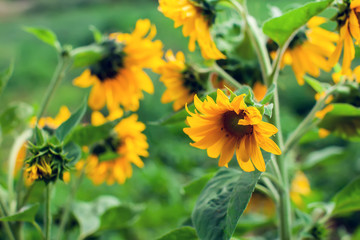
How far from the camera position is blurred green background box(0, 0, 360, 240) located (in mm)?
1101

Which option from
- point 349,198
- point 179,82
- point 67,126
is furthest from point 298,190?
point 67,126

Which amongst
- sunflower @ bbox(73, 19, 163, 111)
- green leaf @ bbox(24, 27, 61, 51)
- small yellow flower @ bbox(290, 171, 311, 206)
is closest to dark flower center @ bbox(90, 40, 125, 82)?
sunflower @ bbox(73, 19, 163, 111)

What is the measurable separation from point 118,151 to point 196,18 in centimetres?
31

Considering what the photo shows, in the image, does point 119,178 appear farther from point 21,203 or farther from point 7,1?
point 7,1

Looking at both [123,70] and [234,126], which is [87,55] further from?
[234,126]

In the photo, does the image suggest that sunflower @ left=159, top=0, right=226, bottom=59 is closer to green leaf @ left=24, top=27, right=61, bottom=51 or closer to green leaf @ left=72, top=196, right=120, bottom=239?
green leaf @ left=24, top=27, right=61, bottom=51

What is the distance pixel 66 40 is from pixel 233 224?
2908 mm

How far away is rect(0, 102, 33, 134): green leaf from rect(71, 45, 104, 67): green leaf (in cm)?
12

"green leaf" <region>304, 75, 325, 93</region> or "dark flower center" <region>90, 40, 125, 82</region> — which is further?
"dark flower center" <region>90, 40, 125, 82</region>

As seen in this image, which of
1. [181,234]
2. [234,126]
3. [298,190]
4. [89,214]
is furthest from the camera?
[298,190]

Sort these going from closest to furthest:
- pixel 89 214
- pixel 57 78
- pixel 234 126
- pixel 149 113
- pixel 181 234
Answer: pixel 234 126 → pixel 181 234 → pixel 57 78 → pixel 89 214 → pixel 149 113

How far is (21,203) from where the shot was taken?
0.58 metres

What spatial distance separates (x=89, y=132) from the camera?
591mm

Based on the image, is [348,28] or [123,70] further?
[123,70]
